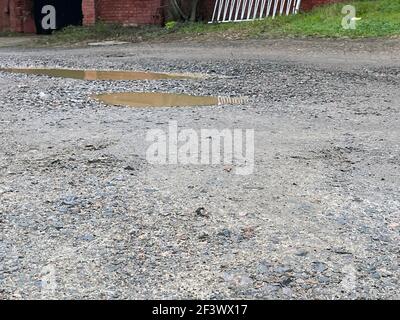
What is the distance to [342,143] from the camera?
5109 mm

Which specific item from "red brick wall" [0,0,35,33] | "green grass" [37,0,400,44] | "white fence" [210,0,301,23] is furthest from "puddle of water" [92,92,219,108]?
"red brick wall" [0,0,35,33]

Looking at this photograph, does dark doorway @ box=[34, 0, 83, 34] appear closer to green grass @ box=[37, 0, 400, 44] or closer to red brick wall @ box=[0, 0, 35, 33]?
red brick wall @ box=[0, 0, 35, 33]

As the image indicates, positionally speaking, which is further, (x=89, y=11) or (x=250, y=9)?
(x=89, y=11)

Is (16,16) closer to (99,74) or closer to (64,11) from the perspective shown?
(64,11)

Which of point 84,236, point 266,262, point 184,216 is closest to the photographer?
point 266,262

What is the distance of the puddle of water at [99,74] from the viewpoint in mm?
9180

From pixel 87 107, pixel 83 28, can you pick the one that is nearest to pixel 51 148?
pixel 87 107

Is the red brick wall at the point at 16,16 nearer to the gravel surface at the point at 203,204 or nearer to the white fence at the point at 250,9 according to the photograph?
the white fence at the point at 250,9

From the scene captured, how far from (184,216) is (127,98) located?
4092 mm

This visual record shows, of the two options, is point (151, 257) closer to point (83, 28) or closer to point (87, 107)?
point (87, 107)

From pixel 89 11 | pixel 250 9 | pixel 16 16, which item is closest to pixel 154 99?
pixel 250 9

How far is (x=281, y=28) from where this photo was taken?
14312mm

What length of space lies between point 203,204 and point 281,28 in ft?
37.5

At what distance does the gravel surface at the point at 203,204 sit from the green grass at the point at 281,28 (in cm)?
600
